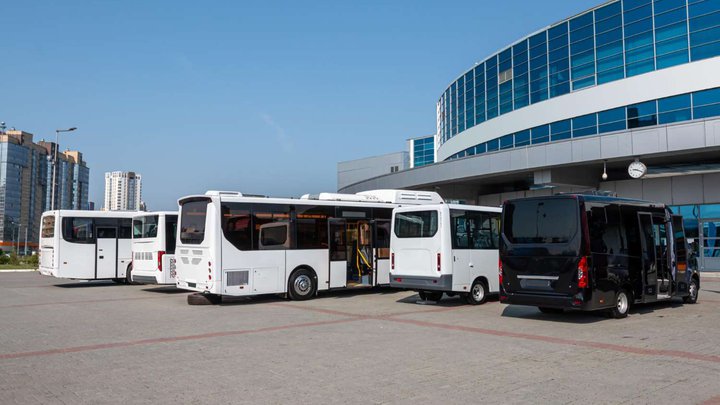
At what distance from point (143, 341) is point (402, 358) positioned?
14.2 feet

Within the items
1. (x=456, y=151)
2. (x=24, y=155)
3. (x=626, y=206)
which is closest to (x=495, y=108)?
(x=456, y=151)

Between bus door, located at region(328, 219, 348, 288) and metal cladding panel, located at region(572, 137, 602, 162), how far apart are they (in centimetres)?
1296

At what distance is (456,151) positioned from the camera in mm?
42656

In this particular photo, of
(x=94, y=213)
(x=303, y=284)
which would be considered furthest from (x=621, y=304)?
(x=94, y=213)

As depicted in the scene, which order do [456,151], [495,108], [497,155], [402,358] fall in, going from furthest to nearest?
[456,151] → [495,108] → [497,155] → [402,358]

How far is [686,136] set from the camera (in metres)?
22.2

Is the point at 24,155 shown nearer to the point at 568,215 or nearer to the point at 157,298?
the point at 157,298

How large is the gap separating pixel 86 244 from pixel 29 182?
68.8m

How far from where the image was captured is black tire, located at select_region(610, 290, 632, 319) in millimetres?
11836

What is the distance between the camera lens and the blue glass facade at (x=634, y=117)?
26.0 meters

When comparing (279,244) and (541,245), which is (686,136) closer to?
(541,245)

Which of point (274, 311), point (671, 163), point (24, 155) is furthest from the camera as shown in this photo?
point (24, 155)

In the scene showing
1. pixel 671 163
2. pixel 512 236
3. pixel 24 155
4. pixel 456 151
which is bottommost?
pixel 512 236

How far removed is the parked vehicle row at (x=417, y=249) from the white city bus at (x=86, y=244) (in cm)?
7
